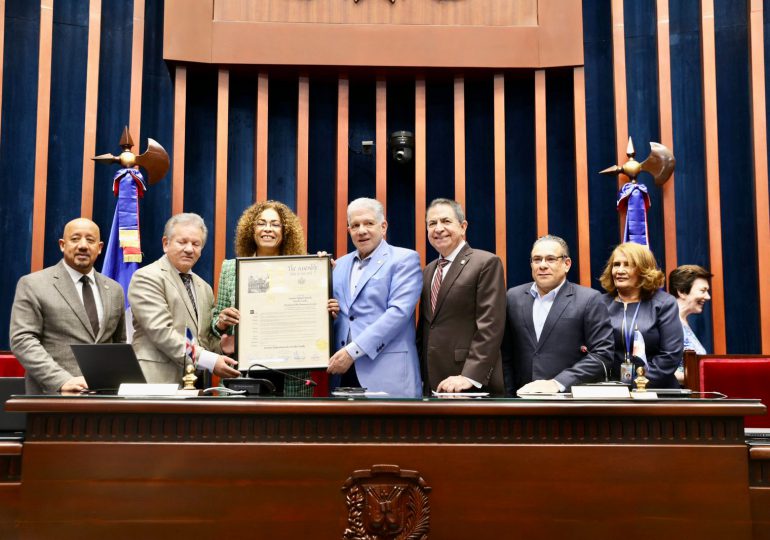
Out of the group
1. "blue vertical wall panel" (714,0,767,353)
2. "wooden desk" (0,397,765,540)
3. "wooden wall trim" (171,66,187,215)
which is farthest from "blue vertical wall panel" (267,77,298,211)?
"wooden desk" (0,397,765,540)

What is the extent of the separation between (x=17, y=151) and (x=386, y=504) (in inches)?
155

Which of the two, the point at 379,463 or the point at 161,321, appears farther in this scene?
the point at 161,321

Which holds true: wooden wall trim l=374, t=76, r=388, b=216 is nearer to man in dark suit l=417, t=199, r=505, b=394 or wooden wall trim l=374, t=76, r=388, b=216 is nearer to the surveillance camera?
the surveillance camera

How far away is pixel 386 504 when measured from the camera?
1.72 metres

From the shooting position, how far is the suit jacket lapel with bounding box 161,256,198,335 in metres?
2.83

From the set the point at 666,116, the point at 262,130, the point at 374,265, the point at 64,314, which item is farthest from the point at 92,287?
the point at 666,116

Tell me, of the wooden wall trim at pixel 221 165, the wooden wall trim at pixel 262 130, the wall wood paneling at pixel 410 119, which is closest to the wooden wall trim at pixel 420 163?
the wall wood paneling at pixel 410 119

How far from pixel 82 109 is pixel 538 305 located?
3.40m

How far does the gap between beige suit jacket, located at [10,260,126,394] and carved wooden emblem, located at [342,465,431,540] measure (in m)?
1.48

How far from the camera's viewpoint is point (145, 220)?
464cm

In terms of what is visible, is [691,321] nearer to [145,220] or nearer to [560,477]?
[560,477]

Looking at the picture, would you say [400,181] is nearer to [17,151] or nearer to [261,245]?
[261,245]

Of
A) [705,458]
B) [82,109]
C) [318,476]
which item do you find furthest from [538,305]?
[82,109]

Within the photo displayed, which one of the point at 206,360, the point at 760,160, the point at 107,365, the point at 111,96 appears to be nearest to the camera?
the point at 107,365
